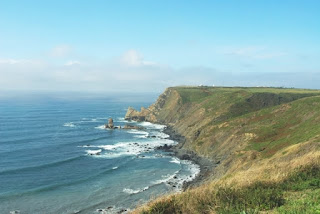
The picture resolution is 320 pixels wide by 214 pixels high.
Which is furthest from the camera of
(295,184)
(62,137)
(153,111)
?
(153,111)

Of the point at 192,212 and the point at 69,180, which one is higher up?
the point at 192,212

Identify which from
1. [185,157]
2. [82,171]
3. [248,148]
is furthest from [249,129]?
[82,171]

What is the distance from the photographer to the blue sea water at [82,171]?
46844 millimetres

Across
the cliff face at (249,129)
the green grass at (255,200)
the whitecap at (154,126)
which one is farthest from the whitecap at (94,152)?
the green grass at (255,200)

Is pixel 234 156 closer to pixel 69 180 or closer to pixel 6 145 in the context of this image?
pixel 69 180

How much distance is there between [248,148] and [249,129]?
40.6 ft

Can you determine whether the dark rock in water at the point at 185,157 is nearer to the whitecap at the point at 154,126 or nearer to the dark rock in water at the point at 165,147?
the dark rock in water at the point at 165,147

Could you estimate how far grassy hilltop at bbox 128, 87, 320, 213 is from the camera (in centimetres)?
1209

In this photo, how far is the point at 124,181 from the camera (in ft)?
187

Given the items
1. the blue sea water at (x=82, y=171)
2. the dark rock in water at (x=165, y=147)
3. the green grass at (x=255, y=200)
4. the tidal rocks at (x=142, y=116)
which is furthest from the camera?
the tidal rocks at (x=142, y=116)

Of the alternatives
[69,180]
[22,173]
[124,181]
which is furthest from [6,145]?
[124,181]

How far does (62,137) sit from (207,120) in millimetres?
51304

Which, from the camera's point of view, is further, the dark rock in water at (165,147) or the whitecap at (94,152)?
the dark rock in water at (165,147)

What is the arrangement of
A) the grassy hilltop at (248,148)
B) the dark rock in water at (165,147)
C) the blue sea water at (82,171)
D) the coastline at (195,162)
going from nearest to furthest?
the grassy hilltop at (248,148), the blue sea water at (82,171), the coastline at (195,162), the dark rock in water at (165,147)
